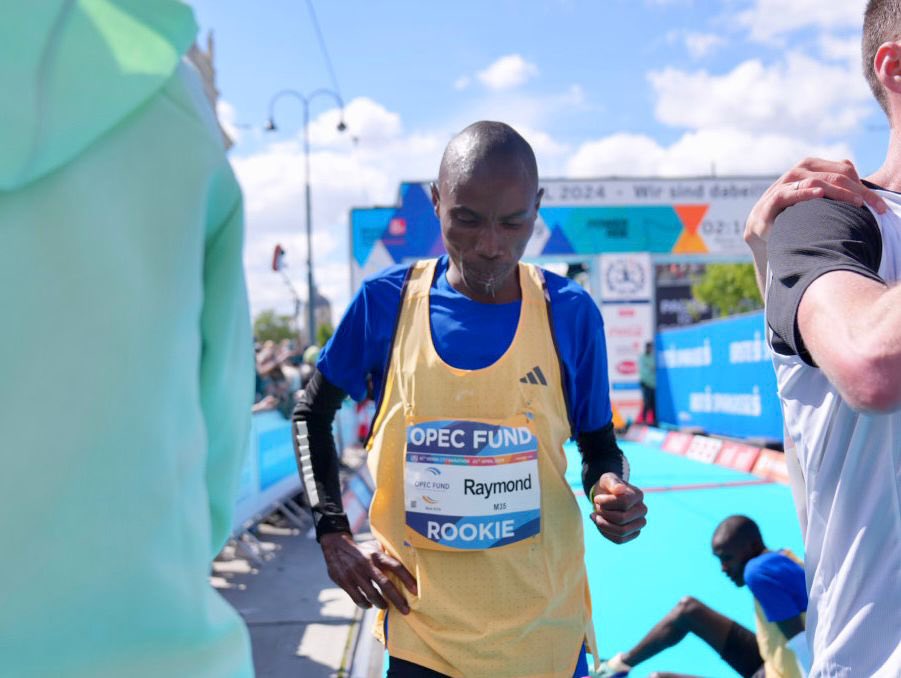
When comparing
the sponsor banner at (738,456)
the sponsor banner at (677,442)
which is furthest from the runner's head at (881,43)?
the sponsor banner at (677,442)

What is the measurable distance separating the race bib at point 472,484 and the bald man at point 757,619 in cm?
122

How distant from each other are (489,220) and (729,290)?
2052 inches

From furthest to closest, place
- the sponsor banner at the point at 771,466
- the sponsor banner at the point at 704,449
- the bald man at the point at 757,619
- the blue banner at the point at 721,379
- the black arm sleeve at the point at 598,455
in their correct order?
the sponsor banner at the point at 704,449 < the blue banner at the point at 721,379 < the sponsor banner at the point at 771,466 < the bald man at the point at 757,619 < the black arm sleeve at the point at 598,455

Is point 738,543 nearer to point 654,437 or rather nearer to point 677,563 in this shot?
point 677,563

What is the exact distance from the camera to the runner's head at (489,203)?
6.52ft

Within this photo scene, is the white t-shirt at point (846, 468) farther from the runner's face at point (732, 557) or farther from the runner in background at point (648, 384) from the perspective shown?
the runner in background at point (648, 384)

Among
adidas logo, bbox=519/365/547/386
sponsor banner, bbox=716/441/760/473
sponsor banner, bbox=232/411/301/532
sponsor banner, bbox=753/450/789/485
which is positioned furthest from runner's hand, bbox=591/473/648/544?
sponsor banner, bbox=716/441/760/473

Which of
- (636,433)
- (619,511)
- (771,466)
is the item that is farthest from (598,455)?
(636,433)

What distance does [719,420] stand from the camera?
12.6 metres

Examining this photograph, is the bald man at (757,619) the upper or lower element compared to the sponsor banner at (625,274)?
lower

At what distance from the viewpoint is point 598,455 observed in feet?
7.13

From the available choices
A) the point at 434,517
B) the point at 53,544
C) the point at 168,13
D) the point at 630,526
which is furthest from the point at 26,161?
the point at 630,526

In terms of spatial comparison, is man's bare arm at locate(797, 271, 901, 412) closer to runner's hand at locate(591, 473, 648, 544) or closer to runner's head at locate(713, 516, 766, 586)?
runner's hand at locate(591, 473, 648, 544)

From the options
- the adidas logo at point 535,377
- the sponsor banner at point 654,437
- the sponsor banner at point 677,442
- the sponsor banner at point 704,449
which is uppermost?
the adidas logo at point 535,377
